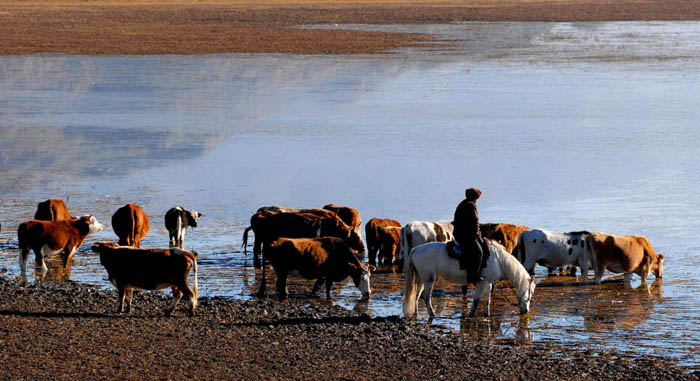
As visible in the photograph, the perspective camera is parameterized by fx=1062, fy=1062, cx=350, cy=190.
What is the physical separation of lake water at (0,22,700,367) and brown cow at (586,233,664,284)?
293 millimetres

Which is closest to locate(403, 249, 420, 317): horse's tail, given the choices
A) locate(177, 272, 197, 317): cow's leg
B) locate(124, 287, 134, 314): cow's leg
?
locate(177, 272, 197, 317): cow's leg

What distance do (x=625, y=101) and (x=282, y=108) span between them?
457 inches

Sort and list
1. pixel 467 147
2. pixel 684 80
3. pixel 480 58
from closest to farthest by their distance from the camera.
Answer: pixel 467 147 → pixel 684 80 → pixel 480 58

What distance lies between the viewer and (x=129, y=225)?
16672 millimetres

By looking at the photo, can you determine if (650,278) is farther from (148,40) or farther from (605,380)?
(148,40)

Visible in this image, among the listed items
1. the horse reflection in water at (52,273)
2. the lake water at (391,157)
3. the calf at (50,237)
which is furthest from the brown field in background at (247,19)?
the calf at (50,237)

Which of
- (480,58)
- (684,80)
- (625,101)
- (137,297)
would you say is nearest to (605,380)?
(137,297)

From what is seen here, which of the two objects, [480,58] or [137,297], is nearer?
[137,297]

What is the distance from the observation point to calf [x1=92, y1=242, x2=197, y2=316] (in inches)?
504

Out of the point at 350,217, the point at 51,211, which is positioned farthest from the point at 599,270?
the point at 51,211

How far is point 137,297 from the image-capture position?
1381cm

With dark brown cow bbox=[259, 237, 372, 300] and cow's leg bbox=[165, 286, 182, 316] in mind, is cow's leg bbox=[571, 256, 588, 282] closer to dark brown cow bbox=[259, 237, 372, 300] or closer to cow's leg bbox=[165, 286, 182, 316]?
dark brown cow bbox=[259, 237, 372, 300]

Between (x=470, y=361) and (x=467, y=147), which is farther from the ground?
(x=467, y=147)

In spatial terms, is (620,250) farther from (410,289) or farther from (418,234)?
(410,289)
